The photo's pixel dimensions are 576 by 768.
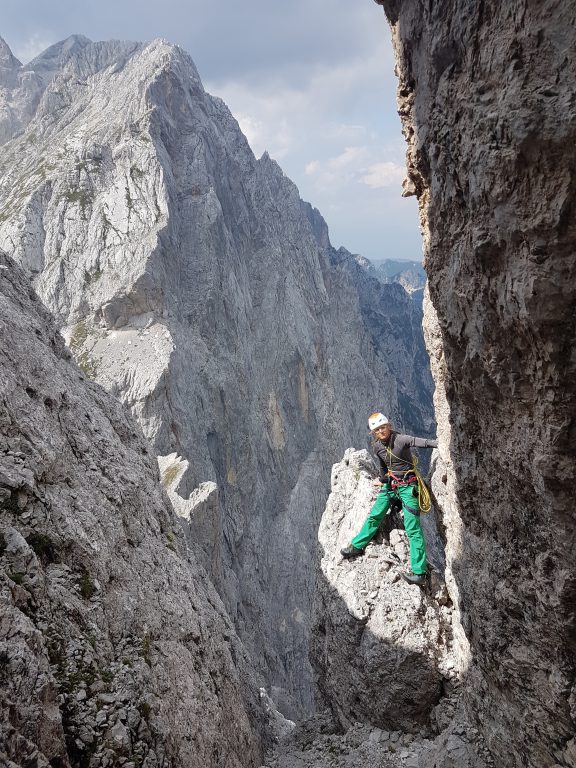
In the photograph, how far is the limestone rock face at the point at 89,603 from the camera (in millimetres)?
6508

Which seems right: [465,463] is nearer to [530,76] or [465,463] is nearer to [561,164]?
[561,164]

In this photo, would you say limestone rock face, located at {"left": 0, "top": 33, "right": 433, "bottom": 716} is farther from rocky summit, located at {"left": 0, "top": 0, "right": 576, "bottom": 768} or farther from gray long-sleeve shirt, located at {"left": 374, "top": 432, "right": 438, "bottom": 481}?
gray long-sleeve shirt, located at {"left": 374, "top": 432, "right": 438, "bottom": 481}

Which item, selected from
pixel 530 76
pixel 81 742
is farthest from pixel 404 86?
pixel 81 742

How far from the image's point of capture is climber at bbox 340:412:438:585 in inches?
477

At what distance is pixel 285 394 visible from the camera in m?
81.6

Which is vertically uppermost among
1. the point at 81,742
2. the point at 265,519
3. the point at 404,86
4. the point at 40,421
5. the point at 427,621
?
the point at 404,86

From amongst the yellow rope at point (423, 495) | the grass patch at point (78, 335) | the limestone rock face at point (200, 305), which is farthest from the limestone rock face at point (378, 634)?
the grass patch at point (78, 335)

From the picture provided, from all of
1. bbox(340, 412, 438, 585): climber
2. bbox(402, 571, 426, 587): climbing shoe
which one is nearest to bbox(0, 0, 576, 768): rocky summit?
bbox(402, 571, 426, 587): climbing shoe

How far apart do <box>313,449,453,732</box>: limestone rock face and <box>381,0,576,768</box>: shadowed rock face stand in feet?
8.03

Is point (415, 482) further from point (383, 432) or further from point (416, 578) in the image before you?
point (416, 578)

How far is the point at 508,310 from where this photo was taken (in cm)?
591

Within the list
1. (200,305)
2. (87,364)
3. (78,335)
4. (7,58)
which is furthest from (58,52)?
(87,364)

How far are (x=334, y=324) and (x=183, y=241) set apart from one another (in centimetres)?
4776

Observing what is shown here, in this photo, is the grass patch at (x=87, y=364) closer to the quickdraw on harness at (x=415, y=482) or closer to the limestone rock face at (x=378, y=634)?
the limestone rock face at (x=378, y=634)
